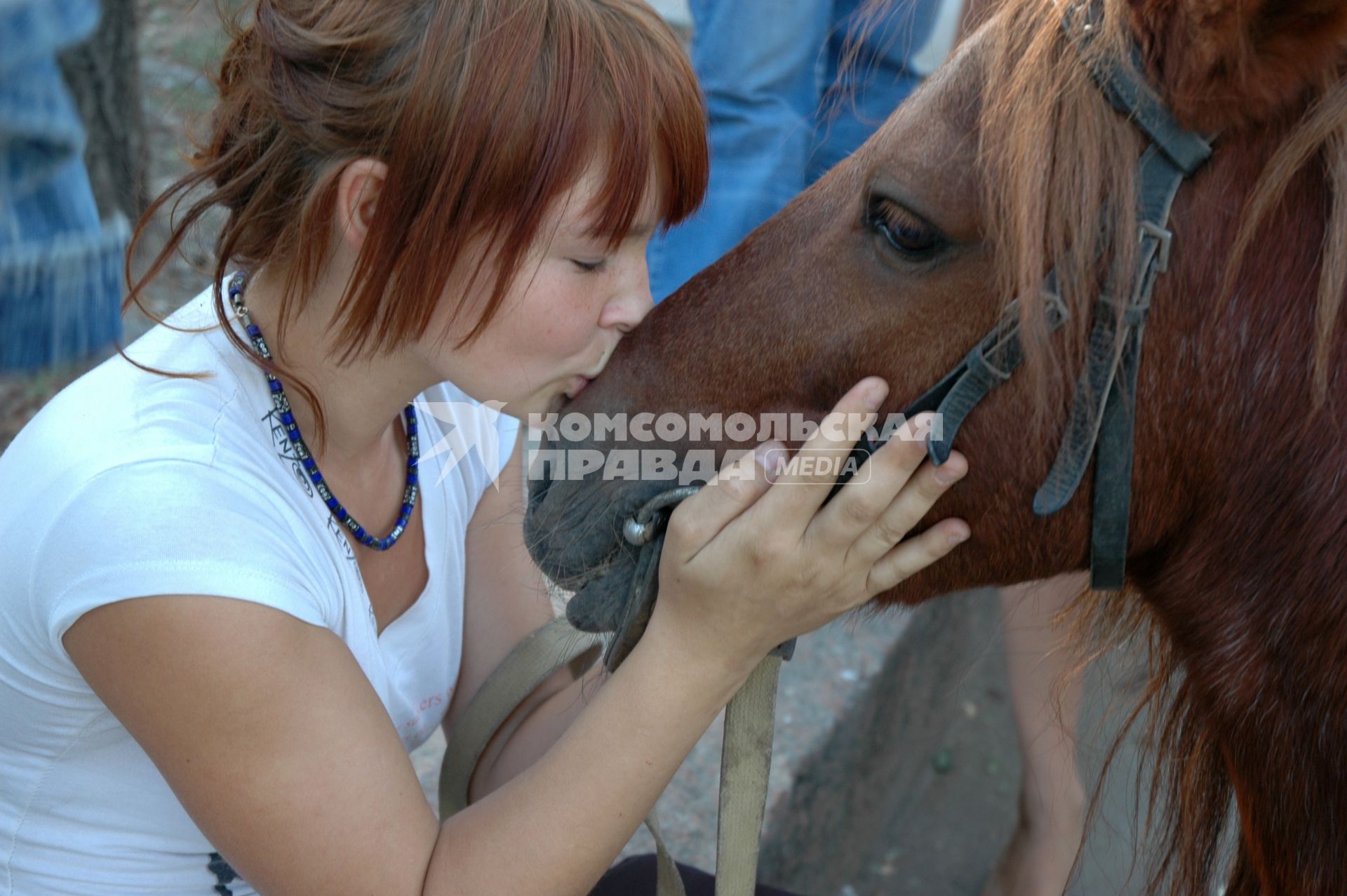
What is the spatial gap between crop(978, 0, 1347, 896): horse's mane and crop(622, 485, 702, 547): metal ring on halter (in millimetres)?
430

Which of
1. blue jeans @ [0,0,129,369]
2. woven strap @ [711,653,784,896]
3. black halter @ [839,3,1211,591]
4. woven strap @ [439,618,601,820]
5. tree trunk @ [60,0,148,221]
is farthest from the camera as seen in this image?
tree trunk @ [60,0,148,221]

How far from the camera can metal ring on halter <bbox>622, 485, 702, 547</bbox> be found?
4.79ft

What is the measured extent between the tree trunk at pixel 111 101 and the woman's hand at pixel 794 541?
2496 mm

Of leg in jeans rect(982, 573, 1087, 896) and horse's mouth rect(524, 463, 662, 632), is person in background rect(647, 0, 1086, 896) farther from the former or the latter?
horse's mouth rect(524, 463, 662, 632)

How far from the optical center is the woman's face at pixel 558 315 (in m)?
1.40

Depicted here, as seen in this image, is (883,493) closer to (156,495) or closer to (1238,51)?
(1238,51)

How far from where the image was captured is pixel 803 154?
2.82 m

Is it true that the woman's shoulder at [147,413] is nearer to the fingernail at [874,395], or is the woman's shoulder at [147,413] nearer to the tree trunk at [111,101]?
the fingernail at [874,395]

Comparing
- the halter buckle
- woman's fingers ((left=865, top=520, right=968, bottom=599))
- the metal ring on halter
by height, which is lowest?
the metal ring on halter

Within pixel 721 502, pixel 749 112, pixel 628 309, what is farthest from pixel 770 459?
pixel 749 112

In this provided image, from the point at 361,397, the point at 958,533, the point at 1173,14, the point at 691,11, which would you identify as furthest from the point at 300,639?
the point at 691,11

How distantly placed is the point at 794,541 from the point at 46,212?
220cm

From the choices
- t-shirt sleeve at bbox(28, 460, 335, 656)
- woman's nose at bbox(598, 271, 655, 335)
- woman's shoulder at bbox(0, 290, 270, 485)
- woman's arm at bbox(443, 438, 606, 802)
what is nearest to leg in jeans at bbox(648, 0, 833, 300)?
woman's arm at bbox(443, 438, 606, 802)

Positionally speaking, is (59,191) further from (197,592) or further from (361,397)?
(197,592)
